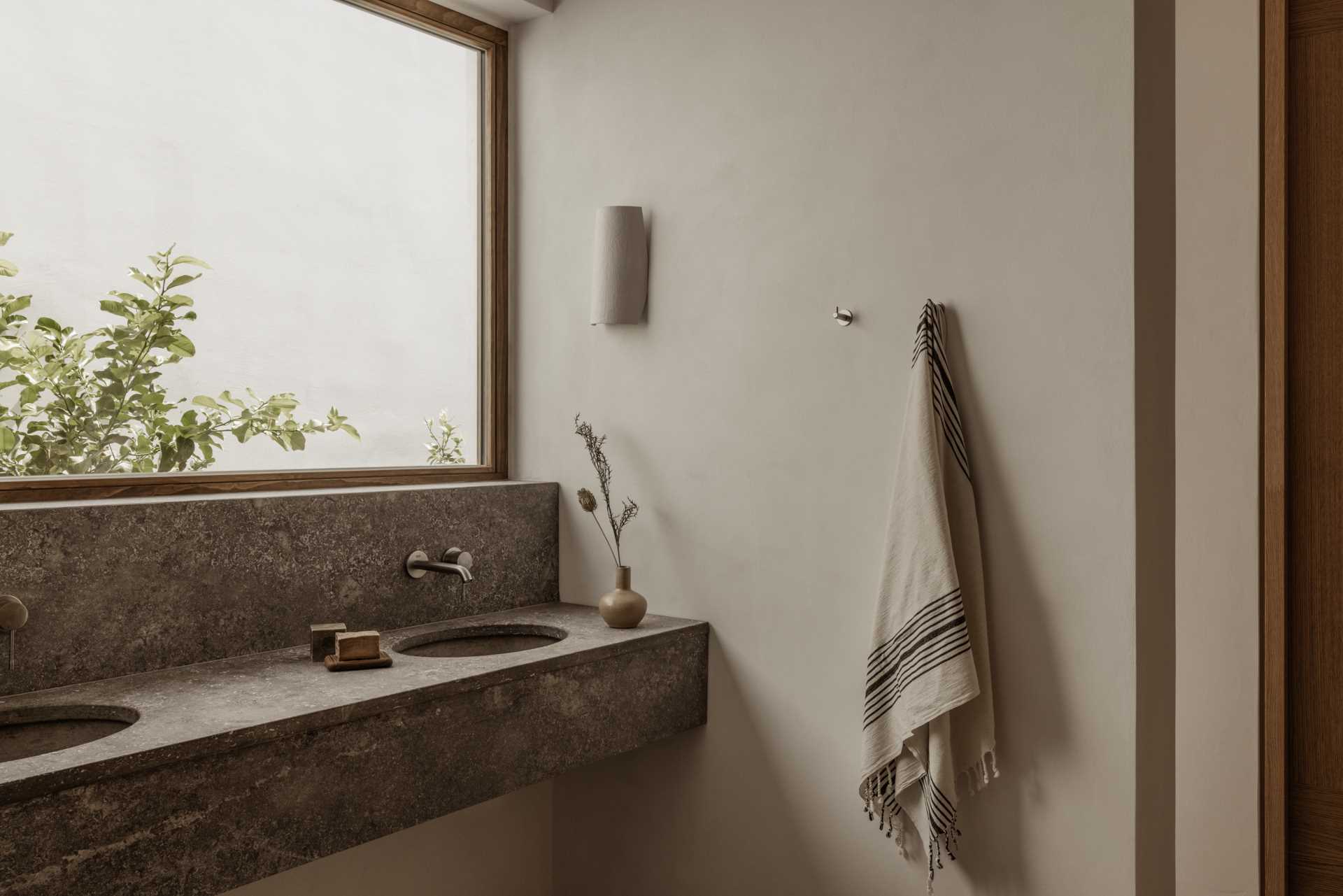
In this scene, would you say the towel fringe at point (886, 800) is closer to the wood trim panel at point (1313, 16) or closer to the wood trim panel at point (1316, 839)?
the wood trim panel at point (1316, 839)

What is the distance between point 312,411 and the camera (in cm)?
237

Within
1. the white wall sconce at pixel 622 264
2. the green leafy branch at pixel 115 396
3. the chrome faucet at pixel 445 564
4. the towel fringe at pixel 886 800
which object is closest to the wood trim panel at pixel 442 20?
the white wall sconce at pixel 622 264

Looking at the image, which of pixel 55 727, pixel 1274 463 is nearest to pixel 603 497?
pixel 55 727

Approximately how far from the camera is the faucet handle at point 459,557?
229 cm

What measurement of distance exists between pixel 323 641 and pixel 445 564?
365 millimetres

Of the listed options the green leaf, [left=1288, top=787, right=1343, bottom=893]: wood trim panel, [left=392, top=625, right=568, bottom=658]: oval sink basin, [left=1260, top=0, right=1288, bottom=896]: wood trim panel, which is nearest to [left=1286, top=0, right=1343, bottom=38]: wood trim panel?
[left=1260, top=0, right=1288, bottom=896]: wood trim panel

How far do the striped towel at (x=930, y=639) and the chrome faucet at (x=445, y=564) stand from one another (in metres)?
0.88

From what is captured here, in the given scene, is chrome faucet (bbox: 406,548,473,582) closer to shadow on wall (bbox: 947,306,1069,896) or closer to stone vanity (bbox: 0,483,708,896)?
stone vanity (bbox: 0,483,708,896)

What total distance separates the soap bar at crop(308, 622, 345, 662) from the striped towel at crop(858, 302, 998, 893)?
1.02 metres

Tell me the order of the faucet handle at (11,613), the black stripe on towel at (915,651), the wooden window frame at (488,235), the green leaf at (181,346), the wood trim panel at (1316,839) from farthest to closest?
the wooden window frame at (488,235), the green leaf at (181,346), the black stripe on towel at (915,651), the faucet handle at (11,613), the wood trim panel at (1316,839)

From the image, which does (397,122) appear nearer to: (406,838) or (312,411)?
(312,411)

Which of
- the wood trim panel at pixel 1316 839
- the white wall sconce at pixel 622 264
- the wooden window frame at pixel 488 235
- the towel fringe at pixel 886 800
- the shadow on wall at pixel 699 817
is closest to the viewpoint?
the wood trim panel at pixel 1316 839

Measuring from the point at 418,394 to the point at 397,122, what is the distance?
656 mm

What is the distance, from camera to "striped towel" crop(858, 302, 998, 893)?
1854 mm
